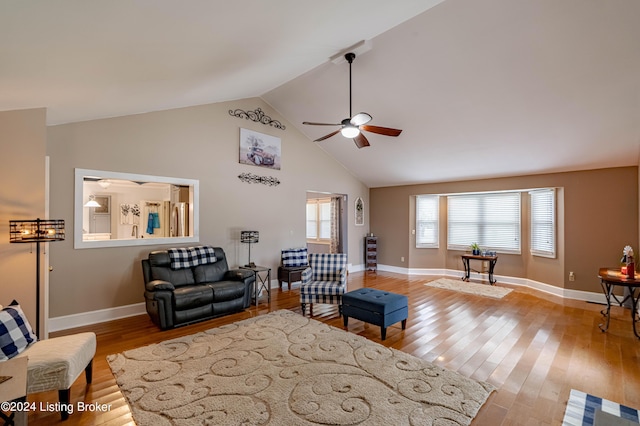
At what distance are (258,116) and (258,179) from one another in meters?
1.30

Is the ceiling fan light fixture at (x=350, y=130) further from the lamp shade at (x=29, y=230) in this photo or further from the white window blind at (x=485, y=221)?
the white window blind at (x=485, y=221)

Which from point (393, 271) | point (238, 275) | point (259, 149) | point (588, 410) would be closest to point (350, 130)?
point (259, 149)

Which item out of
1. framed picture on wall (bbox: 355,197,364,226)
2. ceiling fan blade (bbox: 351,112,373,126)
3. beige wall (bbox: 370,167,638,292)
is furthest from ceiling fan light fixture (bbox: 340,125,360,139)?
framed picture on wall (bbox: 355,197,364,226)

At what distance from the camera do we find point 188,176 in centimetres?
496

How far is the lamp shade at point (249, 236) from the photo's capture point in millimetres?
5383

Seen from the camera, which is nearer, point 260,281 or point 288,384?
point 288,384

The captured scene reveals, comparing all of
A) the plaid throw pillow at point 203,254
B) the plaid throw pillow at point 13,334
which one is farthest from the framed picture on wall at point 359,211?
the plaid throw pillow at point 13,334

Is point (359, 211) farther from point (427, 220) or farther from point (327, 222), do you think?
point (427, 220)

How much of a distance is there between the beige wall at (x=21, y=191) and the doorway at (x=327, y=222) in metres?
5.59

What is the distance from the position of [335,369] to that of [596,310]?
15.7 feet

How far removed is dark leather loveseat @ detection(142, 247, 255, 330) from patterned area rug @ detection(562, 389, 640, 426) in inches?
154

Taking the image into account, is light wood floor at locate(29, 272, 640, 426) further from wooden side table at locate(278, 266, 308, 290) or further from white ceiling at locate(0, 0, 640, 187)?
white ceiling at locate(0, 0, 640, 187)

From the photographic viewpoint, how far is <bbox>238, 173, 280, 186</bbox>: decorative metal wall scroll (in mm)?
5707

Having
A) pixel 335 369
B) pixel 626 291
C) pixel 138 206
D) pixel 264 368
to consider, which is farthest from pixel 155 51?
pixel 626 291
